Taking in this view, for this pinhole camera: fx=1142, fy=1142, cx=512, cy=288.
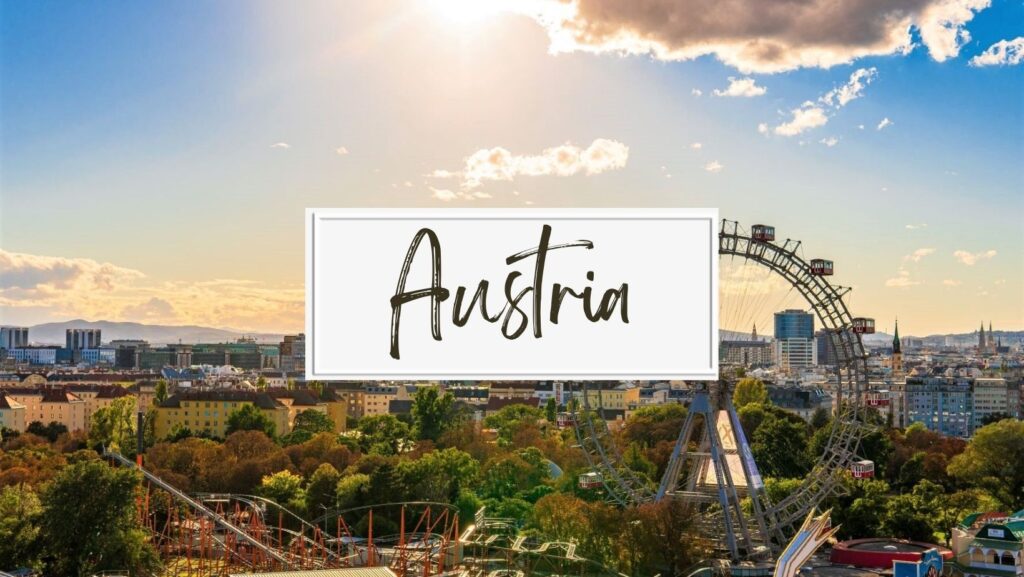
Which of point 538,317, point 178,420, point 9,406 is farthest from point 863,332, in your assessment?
point 9,406

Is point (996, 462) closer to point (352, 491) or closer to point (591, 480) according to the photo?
point (591, 480)

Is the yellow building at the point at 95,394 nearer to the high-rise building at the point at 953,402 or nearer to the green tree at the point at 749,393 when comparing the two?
the green tree at the point at 749,393

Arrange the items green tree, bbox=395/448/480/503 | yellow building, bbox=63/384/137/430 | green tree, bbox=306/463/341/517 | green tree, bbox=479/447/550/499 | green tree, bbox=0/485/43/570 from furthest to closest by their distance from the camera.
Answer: yellow building, bbox=63/384/137/430 → green tree, bbox=479/447/550/499 → green tree, bbox=306/463/341/517 → green tree, bbox=395/448/480/503 → green tree, bbox=0/485/43/570

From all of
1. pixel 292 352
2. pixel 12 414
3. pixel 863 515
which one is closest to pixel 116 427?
pixel 12 414

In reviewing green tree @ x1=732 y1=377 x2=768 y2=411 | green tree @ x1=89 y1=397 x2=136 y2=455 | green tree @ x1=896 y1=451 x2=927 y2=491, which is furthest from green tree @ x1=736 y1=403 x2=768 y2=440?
green tree @ x1=89 y1=397 x2=136 y2=455

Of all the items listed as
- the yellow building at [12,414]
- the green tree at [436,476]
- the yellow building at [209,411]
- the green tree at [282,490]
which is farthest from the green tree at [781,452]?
the yellow building at [12,414]

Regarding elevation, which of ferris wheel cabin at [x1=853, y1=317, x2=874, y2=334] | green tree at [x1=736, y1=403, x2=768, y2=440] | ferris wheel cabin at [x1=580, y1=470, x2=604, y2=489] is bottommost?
ferris wheel cabin at [x1=580, y1=470, x2=604, y2=489]

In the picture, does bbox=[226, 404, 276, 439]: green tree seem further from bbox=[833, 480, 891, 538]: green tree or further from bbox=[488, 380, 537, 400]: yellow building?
bbox=[488, 380, 537, 400]: yellow building
